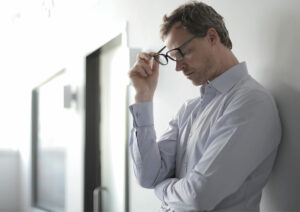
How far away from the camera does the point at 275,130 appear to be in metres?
1.05

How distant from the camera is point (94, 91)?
3064mm

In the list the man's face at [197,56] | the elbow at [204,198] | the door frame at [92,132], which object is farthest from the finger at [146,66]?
the door frame at [92,132]

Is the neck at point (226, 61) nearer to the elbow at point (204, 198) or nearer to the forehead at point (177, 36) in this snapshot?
the forehead at point (177, 36)

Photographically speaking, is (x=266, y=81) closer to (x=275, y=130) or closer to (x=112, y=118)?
(x=275, y=130)

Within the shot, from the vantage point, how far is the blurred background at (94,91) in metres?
1.11

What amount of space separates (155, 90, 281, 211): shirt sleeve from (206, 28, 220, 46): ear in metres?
0.23

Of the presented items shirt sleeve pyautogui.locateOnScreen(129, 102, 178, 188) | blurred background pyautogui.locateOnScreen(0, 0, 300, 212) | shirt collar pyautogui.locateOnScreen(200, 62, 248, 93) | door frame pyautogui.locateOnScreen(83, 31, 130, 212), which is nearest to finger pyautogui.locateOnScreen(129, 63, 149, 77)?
shirt sleeve pyautogui.locateOnScreen(129, 102, 178, 188)

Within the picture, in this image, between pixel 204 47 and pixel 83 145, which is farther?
pixel 83 145

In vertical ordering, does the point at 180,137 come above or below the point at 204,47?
below

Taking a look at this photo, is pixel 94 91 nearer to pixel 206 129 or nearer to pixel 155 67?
pixel 155 67

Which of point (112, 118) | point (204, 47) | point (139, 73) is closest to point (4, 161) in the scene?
point (112, 118)

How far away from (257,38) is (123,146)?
1434mm

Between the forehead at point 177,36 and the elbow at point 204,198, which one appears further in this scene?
the forehead at point 177,36

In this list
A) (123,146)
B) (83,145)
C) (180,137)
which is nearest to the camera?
(180,137)
